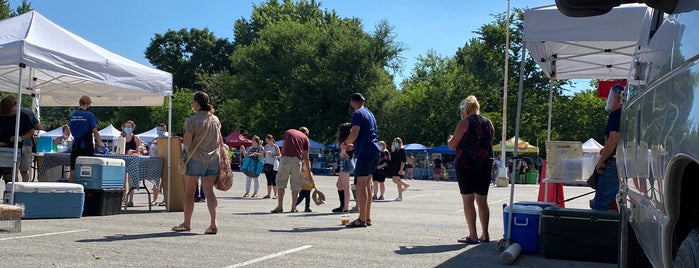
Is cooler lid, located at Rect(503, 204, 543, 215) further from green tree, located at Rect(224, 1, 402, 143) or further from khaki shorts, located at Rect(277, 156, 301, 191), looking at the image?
green tree, located at Rect(224, 1, 402, 143)

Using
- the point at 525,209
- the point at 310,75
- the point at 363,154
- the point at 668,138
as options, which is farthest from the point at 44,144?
the point at 310,75

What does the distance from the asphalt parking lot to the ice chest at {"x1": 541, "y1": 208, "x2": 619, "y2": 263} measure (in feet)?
0.41

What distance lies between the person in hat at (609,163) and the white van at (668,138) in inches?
161

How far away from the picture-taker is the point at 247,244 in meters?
8.34

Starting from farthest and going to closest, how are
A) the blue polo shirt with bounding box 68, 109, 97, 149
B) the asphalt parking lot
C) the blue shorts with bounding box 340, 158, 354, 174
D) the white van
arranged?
the blue shorts with bounding box 340, 158, 354, 174 < the blue polo shirt with bounding box 68, 109, 97, 149 < the asphalt parking lot < the white van

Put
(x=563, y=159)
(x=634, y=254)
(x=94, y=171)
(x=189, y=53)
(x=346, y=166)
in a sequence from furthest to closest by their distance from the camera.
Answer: (x=189, y=53) → (x=346, y=166) → (x=94, y=171) → (x=563, y=159) → (x=634, y=254)

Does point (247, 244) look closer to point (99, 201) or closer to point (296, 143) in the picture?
point (99, 201)

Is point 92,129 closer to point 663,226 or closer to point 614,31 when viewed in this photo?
point 614,31

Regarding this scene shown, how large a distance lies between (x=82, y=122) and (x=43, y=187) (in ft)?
5.00

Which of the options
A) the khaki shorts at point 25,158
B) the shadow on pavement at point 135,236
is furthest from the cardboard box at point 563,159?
the khaki shorts at point 25,158

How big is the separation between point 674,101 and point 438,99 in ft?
196

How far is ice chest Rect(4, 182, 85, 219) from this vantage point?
34.1ft

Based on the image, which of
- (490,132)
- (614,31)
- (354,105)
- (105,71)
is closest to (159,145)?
(105,71)

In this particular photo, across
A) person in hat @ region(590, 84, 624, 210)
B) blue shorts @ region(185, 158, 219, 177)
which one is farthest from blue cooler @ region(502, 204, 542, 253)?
blue shorts @ region(185, 158, 219, 177)
